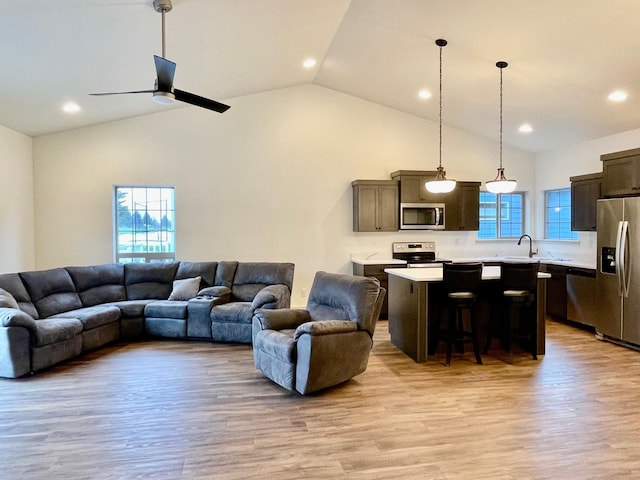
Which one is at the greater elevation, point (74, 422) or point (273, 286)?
point (273, 286)

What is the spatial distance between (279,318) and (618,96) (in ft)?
15.4

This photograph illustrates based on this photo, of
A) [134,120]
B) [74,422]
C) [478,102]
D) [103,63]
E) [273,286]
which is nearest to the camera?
[74,422]

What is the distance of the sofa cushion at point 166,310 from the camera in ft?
17.5

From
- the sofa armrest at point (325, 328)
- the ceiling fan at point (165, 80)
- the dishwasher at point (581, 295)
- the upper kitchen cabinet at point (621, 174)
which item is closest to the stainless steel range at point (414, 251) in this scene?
the dishwasher at point (581, 295)

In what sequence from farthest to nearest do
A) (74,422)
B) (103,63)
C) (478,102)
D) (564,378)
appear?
1. (478,102)
2. (103,63)
3. (564,378)
4. (74,422)

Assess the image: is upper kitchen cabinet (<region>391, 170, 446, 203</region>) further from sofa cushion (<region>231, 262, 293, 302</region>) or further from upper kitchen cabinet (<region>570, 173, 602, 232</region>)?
sofa cushion (<region>231, 262, 293, 302</region>)

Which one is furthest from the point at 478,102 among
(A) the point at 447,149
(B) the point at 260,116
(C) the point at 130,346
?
(C) the point at 130,346

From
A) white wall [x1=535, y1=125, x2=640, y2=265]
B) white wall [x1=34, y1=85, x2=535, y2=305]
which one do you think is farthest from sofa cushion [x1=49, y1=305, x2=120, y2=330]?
white wall [x1=535, y1=125, x2=640, y2=265]

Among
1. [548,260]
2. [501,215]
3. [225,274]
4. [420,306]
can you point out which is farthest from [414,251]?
[225,274]

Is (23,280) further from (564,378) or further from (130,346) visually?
(564,378)

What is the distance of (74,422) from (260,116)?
5.10 metres

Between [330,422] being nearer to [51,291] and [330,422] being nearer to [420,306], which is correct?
[420,306]

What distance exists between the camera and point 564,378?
397cm

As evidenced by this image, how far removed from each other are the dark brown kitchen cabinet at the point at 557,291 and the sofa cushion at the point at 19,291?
697 centimetres
